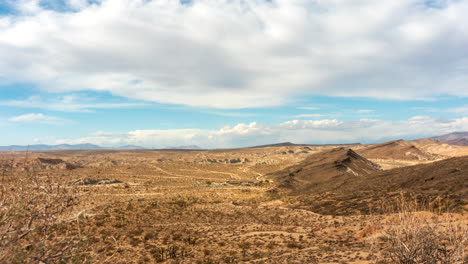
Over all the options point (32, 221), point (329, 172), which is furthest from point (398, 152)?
point (32, 221)

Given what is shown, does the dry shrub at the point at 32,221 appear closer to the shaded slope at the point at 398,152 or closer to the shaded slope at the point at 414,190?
the shaded slope at the point at 414,190

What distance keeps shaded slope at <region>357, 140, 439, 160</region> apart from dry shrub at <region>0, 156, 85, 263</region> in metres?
119

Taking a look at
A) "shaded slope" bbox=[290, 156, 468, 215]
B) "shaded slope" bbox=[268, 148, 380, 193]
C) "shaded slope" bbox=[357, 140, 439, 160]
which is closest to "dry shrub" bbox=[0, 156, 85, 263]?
"shaded slope" bbox=[290, 156, 468, 215]

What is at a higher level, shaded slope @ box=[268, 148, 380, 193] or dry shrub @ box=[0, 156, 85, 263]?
dry shrub @ box=[0, 156, 85, 263]

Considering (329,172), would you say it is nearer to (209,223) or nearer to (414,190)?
(414,190)

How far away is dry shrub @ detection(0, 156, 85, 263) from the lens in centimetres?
441

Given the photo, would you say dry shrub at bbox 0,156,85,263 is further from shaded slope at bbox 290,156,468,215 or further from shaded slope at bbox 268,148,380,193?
shaded slope at bbox 268,148,380,193

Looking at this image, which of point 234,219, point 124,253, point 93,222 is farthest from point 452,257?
point 93,222

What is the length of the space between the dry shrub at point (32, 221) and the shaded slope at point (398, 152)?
4668 inches

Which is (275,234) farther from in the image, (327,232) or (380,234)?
(380,234)

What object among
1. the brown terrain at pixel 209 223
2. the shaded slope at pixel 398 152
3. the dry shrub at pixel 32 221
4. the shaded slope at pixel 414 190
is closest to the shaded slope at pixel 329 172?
the brown terrain at pixel 209 223

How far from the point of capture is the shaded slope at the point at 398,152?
337 ft

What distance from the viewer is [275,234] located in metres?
18.3

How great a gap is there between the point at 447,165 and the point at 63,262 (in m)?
37.6
